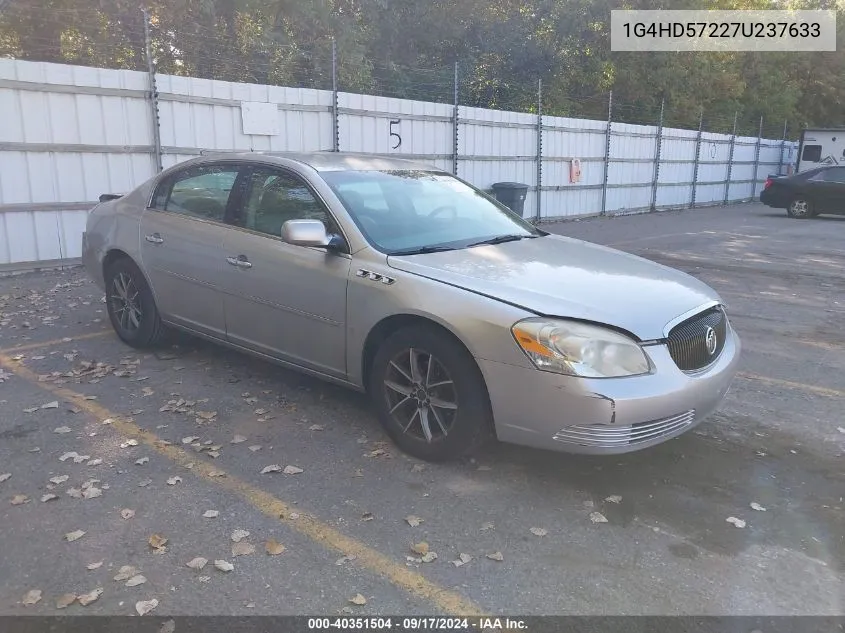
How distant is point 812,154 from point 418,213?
26.3 metres

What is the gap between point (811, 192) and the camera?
64.4ft

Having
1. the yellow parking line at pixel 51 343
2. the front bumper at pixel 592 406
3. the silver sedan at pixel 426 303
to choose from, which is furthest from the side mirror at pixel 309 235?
the yellow parking line at pixel 51 343

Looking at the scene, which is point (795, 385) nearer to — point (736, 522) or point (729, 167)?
point (736, 522)

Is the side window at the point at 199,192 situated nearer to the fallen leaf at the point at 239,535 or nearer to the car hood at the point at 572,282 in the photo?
the car hood at the point at 572,282

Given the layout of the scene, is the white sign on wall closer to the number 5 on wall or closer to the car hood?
the number 5 on wall

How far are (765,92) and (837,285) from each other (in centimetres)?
2808

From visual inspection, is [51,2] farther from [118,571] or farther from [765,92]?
[765,92]

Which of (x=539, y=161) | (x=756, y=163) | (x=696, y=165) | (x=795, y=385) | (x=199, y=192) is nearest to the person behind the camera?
(x=199, y=192)

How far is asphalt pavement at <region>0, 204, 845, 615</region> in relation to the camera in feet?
9.21

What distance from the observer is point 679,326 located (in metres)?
3.63

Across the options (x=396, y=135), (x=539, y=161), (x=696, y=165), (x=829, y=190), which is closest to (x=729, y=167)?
→ (x=696, y=165)

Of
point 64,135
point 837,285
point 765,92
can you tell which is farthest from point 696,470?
point 765,92

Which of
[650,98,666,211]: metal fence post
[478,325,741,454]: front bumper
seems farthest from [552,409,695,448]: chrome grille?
[650,98,666,211]: metal fence post

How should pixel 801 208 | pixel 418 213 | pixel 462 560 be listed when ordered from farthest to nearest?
pixel 801 208 < pixel 418 213 < pixel 462 560
